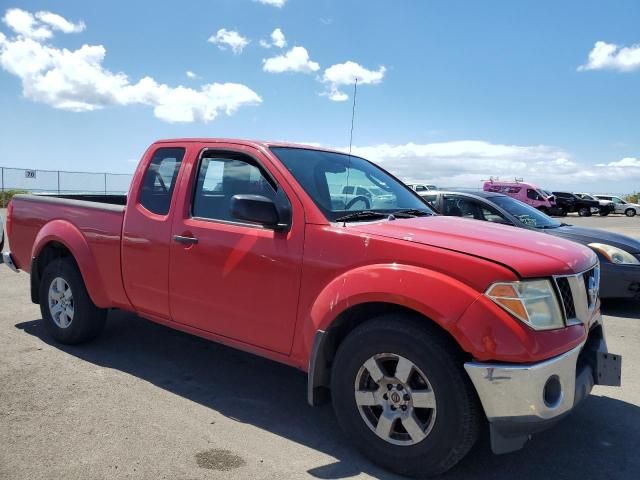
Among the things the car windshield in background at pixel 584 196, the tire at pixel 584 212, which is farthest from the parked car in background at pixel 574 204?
the car windshield in background at pixel 584 196

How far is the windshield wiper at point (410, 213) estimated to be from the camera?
3.79 metres

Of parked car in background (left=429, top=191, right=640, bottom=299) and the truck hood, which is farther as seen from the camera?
parked car in background (left=429, top=191, right=640, bottom=299)

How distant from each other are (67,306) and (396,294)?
3.47 meters

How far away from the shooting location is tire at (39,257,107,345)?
4.89 metres

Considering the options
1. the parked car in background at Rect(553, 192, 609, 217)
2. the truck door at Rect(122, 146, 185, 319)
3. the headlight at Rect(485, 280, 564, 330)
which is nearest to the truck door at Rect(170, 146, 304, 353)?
the truck door at Rect(122, 146, 185, 319)

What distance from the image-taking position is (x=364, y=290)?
3012mm

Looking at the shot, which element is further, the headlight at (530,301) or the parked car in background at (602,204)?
the parked car in background at (602,204)

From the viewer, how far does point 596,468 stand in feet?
10.3

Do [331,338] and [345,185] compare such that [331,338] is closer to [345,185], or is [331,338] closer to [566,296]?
[345,185]

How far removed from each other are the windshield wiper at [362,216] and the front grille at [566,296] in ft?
3.97

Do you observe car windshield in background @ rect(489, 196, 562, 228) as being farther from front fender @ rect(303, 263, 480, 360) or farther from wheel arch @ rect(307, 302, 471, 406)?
front fender @ rect(303, 263, 480, 360)

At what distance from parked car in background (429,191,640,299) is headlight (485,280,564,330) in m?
3.67

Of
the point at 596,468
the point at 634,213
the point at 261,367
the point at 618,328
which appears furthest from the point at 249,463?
the point at 634,213

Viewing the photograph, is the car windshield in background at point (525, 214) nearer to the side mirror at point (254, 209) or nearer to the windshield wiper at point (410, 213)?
the windshield wiper at point (410, 213)
